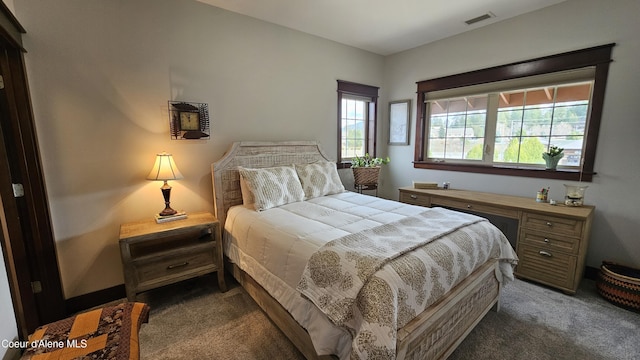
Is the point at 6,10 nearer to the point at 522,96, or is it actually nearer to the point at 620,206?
the point at 522,96

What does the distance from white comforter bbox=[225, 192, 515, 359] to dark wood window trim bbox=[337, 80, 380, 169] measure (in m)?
1.26

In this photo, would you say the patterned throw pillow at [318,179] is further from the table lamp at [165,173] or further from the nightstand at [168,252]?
the table lamp at [165,173]

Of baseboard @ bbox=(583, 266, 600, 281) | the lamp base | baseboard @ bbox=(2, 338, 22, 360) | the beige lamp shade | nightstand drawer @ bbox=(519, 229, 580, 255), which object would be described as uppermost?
the beige lamp shade

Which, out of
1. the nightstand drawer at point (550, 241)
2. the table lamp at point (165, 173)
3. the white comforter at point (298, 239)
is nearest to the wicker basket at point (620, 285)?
the nightstand drawer at point (550, 241)

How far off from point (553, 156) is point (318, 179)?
2.49 metres

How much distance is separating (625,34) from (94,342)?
14.2ft

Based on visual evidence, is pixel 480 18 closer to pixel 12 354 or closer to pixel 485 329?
pixel 485 329

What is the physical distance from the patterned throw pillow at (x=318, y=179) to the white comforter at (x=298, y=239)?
0.17 meters

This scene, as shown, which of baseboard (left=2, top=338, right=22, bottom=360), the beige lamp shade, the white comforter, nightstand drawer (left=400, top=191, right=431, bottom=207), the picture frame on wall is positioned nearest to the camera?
baseboard (left=2, top=338, right=22, bottom=360)

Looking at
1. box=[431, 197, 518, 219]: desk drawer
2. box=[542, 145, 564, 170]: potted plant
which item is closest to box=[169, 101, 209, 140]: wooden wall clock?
box=[431, 197, 518, 219]: desk drawer

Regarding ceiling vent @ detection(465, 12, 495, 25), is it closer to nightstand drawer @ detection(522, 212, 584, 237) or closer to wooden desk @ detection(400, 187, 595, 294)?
wooden desk @ detection(400, 187, 595, 294)

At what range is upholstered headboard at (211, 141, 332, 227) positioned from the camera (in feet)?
8.75

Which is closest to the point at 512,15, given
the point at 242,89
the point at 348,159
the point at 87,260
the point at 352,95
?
the point at 352,95

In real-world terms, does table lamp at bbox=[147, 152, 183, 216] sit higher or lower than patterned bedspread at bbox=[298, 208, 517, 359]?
higher
